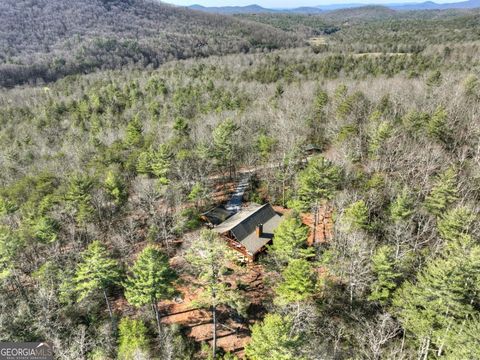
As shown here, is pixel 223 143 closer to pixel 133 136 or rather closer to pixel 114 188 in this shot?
pixel 133 136

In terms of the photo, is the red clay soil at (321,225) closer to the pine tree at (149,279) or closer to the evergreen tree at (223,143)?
the evergreen tree at (223,143)

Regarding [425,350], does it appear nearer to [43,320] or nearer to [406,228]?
[406,228]

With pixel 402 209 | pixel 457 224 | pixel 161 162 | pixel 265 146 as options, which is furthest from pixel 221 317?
pixel 265 146

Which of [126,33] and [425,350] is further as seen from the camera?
[126,33]

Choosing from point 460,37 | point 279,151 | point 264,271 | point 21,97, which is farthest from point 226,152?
point 460,37

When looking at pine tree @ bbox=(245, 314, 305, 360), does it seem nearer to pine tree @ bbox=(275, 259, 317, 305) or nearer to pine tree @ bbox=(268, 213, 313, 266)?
pine tree @ bbox=(275, 259, 317, 305)

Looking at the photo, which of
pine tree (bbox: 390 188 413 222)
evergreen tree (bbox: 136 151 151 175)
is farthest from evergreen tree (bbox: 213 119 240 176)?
pine tree (bbox: 390 188 413 222)
